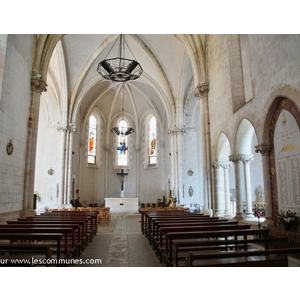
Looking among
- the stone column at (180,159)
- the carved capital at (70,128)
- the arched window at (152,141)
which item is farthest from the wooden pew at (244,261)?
the arched window at (152,141)

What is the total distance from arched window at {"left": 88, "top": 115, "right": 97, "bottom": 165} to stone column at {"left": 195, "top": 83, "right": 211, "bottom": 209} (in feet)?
54.3

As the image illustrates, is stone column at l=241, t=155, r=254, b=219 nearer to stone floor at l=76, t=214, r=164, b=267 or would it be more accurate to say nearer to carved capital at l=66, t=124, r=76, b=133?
stone floor at l=76, t=214, r=164, b=267

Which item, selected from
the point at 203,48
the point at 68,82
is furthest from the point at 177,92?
the point at 68,82

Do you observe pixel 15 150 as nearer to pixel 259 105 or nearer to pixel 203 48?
pixel 259 105

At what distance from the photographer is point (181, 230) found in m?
5.89

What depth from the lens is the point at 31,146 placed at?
11.0 metres

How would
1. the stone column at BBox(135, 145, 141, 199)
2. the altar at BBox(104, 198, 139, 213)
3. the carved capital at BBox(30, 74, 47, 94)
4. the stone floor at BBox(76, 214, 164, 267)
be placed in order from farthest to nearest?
1. the stone column at BBox(135, 145, 141, 199)
2. the altar at BBox(104, 198, 139, 213)
3. the carved capital at BBox(30, 74, 47, 94)
4. the stone floor at BBox(76, 214, 164, 267)

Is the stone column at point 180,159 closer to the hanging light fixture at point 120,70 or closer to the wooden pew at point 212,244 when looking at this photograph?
the hanging light fixture at point 120,70

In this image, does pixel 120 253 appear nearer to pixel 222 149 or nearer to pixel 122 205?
pixel 222 149

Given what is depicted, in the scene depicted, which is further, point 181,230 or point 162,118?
point 162,118

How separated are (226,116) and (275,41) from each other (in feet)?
13.2

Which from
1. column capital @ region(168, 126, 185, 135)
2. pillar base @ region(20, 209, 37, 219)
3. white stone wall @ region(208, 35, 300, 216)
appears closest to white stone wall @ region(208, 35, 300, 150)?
white stone wall @ region(208, 35, 300, 216)

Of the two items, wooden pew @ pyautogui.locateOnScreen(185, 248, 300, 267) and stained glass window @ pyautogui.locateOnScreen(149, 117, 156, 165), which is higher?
stained glass window @ pyautogui.locateOnScreen(149, 117, 156, 165)

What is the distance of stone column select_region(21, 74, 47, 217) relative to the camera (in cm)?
1065
